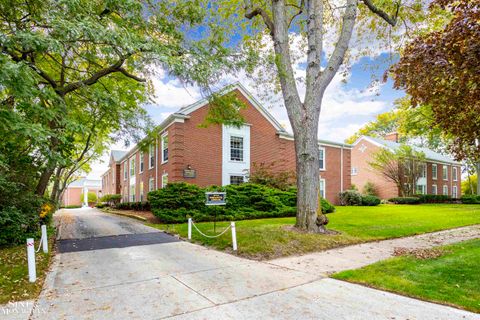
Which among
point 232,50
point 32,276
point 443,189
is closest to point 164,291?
point 32,276

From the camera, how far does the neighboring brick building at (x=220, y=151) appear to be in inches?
706

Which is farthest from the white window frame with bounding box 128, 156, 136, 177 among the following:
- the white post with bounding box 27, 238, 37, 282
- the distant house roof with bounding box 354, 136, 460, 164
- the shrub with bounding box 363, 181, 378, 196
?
the distant house roof with bounding box 354, 136, 460, 164

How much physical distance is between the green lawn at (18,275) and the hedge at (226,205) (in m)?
6.31

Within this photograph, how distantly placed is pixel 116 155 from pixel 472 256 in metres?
36.9

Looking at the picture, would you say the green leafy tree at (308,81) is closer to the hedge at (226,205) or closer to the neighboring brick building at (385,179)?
the hedge at (226,205)

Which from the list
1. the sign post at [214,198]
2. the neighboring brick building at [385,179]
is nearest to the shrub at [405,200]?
the neighboring brick building at [385,179]

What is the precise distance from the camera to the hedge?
47.0 ft

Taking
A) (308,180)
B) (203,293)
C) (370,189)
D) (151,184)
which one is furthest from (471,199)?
(203,293)

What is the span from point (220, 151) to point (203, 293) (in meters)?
15.0

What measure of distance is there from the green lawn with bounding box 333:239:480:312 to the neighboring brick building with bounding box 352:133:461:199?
27957 mm

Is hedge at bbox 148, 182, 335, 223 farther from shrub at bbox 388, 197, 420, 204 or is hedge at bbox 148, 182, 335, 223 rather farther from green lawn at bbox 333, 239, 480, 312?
shrub at bbox 388, 197, 420, 204

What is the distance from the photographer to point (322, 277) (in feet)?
18.2

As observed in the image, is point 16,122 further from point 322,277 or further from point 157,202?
point 157,202

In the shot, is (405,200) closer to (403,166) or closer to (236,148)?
(403,166)
